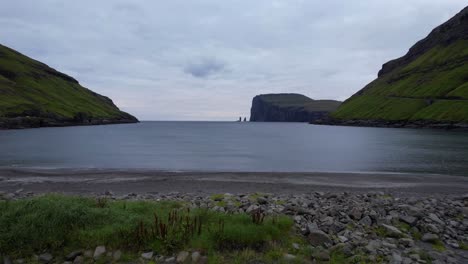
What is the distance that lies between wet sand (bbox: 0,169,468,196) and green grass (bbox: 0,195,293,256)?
646 inches

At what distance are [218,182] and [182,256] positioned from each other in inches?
978

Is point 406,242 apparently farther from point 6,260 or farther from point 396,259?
point 6,260

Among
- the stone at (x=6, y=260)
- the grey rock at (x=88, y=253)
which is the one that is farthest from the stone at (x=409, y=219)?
the stone at (x=6, y=260)

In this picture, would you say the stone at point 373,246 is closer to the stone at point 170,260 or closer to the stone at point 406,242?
the stone at point 406,242

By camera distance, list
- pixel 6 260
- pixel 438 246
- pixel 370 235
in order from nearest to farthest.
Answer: pixel 6 260 → pixel 438 246 → pixel 370 235

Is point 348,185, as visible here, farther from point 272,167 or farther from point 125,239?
point 125,239

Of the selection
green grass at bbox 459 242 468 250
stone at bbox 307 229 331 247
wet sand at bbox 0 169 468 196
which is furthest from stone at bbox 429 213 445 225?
wet sand at bbox 0 169 468 196

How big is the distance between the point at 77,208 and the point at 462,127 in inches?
6907

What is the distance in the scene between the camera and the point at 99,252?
10.6 meters

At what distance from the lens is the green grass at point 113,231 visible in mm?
10898

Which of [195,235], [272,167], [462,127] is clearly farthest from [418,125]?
[195,235]

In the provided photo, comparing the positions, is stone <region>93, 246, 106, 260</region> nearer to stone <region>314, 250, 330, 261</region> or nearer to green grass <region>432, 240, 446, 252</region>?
stone <region>314, 250, 330, 261</region>

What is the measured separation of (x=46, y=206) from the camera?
1240cm

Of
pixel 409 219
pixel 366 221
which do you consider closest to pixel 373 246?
pixel 366 221
